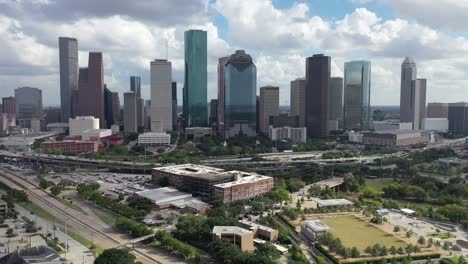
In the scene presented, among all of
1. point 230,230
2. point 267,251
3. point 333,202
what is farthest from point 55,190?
point 333,202

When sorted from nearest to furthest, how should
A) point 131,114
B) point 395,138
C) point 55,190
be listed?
point 55,190, point 395,138, point 131,114

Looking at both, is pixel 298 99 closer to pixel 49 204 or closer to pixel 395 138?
pixel 395 138

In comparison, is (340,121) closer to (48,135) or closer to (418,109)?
(418,109)

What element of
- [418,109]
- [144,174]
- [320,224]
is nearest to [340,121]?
[418,109]

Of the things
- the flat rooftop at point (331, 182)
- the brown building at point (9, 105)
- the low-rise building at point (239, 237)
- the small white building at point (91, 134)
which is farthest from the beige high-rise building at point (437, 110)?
the brown building at point (9, 105)

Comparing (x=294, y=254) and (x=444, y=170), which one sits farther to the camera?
(x=444, y=170)

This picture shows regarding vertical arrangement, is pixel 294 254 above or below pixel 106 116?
below
